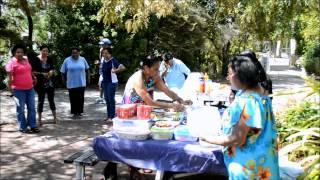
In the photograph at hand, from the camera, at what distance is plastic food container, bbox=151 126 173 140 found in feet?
12.7

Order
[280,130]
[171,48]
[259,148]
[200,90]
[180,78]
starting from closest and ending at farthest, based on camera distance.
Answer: [259,148]
[280,130]
[200,90]
[180,78]
[171,48]

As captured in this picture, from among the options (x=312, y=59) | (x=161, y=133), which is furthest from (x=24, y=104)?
(x=312, y=59)

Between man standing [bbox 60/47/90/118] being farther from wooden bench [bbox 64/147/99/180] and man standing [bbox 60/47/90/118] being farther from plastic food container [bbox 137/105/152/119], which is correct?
plastic food container [bbox 137/105/152/119]

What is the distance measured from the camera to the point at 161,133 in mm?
3887

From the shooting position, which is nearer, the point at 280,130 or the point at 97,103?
the point at 280,130

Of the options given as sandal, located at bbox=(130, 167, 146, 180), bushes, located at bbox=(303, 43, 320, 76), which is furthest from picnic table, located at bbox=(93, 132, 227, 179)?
bushes, located at bbox=(303, 43, 320, 76)

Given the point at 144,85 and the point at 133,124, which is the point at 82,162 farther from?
the point at 144,85

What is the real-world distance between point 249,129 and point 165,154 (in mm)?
1148

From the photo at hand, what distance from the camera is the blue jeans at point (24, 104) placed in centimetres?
715

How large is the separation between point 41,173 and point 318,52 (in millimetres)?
18391

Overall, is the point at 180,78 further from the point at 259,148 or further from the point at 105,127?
the point at 259,148

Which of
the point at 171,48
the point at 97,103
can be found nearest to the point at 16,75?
the point at 97,103

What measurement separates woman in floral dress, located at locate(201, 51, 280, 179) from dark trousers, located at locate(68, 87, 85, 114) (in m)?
6.16

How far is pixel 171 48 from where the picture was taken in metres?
16.6
